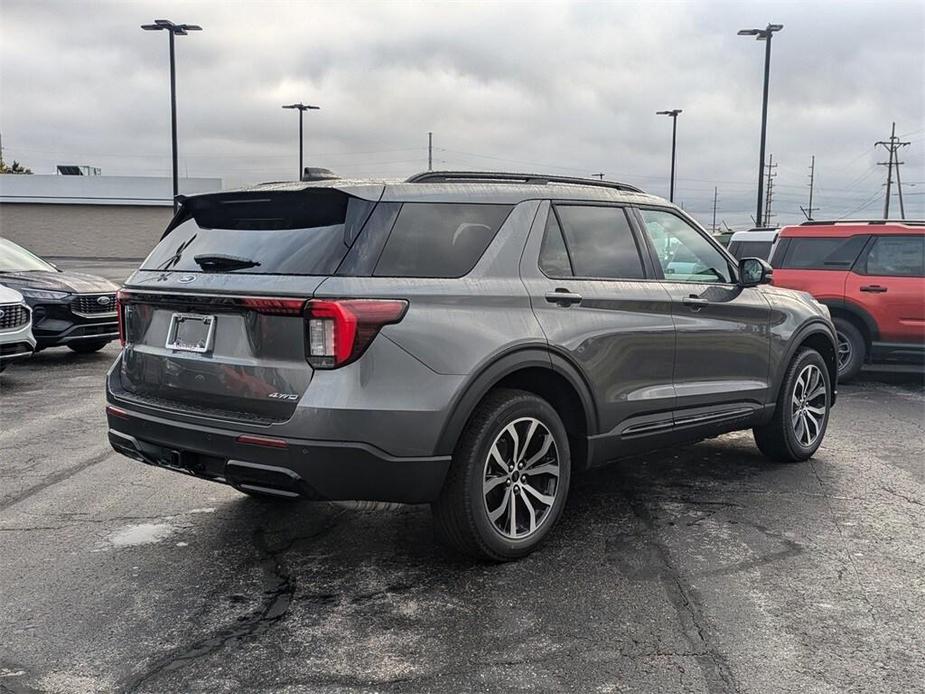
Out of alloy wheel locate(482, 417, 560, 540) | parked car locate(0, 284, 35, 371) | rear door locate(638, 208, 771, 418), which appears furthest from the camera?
parked car locate(0, 284, 35, 371)

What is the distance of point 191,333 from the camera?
3932 millimetres

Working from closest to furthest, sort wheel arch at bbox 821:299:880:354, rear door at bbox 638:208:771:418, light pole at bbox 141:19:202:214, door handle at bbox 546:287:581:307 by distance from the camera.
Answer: door handle at bbox 546:287:581:307 < rear door at bbox 638:208:771:418 < wheel arch at bbox 821:299:880:354 < light pole at bbox 141:19:202:214

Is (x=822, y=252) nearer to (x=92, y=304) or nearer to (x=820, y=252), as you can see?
(x=820, y=252)

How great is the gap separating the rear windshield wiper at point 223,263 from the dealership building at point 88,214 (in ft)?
149

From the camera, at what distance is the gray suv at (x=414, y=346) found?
11.8ft

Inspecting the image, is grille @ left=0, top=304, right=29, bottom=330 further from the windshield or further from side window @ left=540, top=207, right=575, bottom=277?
side window @ left=540, top=207, right=575, bottom=277

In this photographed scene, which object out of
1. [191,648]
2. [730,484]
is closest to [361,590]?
[191,648]

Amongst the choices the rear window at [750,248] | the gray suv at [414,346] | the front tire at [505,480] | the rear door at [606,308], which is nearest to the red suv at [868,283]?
the gray suv at [414,346]

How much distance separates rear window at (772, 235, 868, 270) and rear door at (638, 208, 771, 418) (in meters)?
5.01

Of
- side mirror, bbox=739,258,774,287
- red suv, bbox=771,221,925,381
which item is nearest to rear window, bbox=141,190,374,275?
side mirror, bbox=739,258,774,287

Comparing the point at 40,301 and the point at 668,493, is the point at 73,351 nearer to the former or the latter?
the point at 40,301

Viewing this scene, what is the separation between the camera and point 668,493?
17.7ft

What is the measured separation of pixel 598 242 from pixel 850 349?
21.5 feet

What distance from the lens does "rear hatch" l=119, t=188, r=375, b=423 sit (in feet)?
11.9
